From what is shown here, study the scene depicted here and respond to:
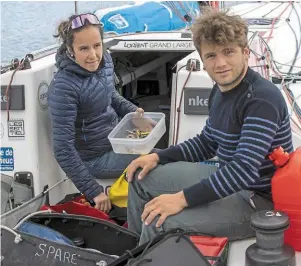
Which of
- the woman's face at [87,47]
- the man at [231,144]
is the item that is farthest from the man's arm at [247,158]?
the woman's face at [87,47]

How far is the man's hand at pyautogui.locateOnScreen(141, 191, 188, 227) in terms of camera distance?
172cm

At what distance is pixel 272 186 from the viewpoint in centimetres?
170

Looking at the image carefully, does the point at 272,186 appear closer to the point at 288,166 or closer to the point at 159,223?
the point at 288,166

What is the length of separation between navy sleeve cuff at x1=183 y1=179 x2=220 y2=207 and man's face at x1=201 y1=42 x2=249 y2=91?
31cm

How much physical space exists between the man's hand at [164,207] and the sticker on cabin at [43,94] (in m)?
1.03

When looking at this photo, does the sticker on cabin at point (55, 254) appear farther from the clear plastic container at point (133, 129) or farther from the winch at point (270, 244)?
the clear plastic container at point (133, 129)

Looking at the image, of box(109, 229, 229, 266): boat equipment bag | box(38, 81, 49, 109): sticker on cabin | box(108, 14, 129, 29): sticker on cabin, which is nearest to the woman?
box(38, 81, 49, 109): sticker on cabin

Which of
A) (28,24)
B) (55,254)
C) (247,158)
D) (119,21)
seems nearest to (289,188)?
(247,158)

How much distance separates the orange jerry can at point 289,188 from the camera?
1.66 meters

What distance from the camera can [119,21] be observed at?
4012 millimetres

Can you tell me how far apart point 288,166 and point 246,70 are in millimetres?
317

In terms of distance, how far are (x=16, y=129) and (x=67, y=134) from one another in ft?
1.02

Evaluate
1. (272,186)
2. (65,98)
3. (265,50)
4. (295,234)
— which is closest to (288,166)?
(272,186)

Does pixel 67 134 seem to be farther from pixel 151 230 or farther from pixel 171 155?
pixel 151 230
